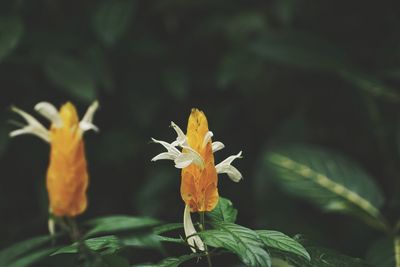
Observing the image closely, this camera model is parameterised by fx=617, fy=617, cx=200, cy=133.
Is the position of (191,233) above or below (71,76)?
below

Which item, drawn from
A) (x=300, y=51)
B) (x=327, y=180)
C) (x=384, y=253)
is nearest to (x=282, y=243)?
(x=384, y=253)

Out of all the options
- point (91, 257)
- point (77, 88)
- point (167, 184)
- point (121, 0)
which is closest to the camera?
point (91, 257)

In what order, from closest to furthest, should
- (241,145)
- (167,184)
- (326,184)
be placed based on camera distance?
(326,184)
(167,184)
(241,145)

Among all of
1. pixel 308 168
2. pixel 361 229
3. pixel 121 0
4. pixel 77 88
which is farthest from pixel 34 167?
pixel 361 229

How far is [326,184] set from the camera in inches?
65.5

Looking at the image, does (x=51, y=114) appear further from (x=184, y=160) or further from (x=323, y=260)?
(x=323, y=260)

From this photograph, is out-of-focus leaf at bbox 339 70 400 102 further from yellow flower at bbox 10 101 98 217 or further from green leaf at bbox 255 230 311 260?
yellow flower at bbox 10 101 98 217

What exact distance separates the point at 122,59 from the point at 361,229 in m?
0.99

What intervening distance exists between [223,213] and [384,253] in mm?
616

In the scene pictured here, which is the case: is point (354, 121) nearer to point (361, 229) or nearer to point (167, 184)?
point (361, 229)

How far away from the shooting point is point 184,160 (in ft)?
2.37

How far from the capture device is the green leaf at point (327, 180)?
161cm

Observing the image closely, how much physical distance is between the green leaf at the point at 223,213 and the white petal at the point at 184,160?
0.37 ft

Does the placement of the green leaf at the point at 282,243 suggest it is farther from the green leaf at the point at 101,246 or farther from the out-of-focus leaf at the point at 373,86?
the out-of-focus leaf at the point at 373,86
